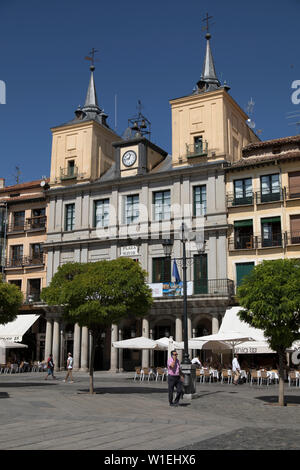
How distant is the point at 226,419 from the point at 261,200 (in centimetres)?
2191

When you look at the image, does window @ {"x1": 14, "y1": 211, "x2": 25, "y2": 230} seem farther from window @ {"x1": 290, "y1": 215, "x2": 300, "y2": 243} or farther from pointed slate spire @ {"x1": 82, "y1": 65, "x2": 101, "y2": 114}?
window @ {"x1": 290, "y1": 215, "x2": 300, "y2": 243}

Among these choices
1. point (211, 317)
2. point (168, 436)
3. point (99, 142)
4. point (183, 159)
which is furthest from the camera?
point (99, 142)

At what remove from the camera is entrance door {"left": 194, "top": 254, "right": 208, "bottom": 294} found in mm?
32444

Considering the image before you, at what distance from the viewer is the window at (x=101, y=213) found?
121 feet

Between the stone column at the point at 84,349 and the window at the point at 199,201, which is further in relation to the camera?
the stone column at the point at 84,349

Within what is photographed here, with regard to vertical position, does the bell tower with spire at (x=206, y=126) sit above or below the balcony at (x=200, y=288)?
above

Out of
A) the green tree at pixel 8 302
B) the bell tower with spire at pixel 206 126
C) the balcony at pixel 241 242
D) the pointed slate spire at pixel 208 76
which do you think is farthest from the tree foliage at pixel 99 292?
the pointed slate spire at pixel 208 76

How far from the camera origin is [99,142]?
132 feet

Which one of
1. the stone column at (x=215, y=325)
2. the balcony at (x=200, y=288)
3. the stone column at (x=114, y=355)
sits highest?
the balcony at (x=200, y=288)

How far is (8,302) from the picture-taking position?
21.4 metres

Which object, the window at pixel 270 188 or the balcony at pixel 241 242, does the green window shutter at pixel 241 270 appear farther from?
the window at pixel 270 188

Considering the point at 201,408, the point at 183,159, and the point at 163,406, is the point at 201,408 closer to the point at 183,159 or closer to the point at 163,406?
the point at 163,406

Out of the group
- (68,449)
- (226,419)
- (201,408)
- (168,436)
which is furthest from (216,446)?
(201,408)

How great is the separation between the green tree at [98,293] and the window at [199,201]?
14.3 meters
